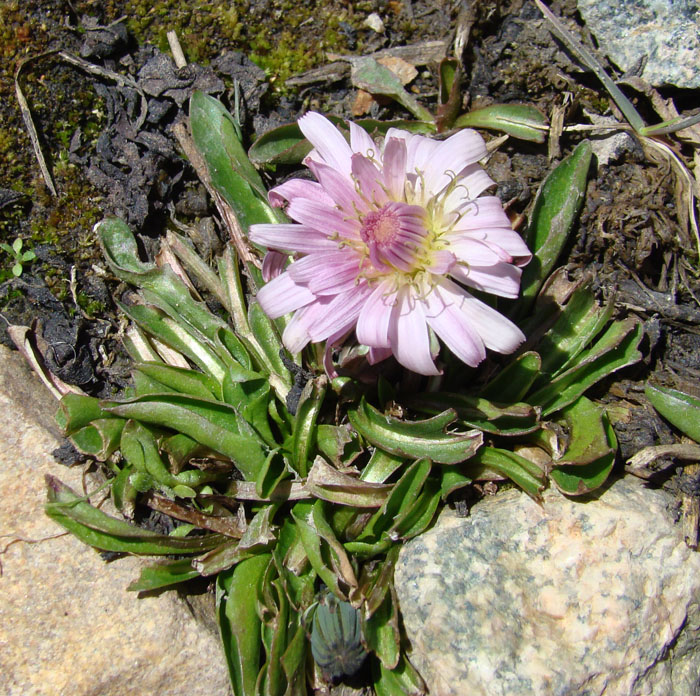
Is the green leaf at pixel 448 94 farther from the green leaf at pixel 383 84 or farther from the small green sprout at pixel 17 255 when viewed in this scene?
the small green sprout at pixel 17 255

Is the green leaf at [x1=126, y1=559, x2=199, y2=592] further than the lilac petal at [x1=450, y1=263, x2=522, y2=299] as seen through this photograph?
Yes

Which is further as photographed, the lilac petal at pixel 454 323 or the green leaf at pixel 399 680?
Answer: the green leaf at pixel 399 680

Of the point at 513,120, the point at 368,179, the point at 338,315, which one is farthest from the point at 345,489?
the point at 513,120

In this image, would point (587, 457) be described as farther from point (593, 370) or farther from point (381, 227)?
point (381, 227)

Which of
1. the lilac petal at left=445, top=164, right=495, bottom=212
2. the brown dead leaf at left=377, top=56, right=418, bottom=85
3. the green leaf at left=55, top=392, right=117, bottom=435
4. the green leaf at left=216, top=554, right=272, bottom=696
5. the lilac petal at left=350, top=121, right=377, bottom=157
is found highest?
the lilac petal at left=350, top=121, right=377, bottom=157

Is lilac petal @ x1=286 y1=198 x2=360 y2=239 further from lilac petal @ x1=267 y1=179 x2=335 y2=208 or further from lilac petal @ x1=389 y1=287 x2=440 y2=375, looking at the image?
lilac petal @ x1=389 y1=287 x2=440 y2=375

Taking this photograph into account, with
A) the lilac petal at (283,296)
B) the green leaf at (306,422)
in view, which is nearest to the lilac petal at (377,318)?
the lilac petal at (283,296)

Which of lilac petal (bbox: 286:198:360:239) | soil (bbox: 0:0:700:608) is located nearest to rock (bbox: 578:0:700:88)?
soil (bbox: 0:0:700:608)
